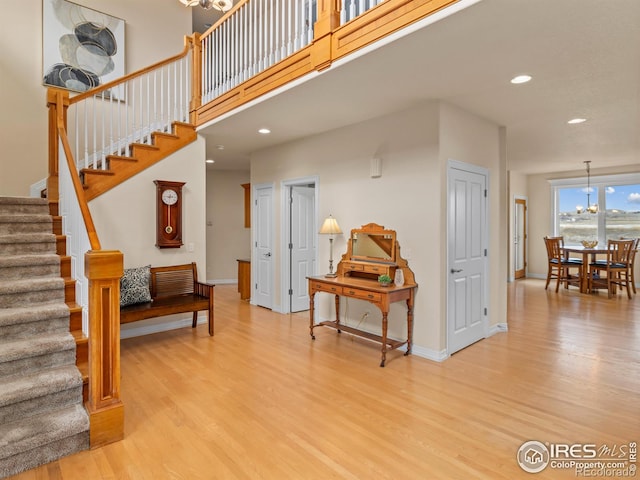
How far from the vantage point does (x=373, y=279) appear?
13.9 feet

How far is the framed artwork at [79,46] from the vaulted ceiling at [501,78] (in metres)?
2.04

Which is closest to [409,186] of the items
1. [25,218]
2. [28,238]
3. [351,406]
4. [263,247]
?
[351,406]

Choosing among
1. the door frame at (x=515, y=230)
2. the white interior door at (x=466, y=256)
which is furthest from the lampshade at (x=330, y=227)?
the door frame at (x=515, y=230)

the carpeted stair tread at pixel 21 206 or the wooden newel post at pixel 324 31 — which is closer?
the wooden newel post at pixel 324 31

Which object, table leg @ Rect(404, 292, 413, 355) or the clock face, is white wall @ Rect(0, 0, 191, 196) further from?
table leg @ Rect(404, 292, 413, 355)

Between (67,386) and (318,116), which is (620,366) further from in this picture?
(67,386)

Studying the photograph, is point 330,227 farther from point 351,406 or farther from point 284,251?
point 351,406

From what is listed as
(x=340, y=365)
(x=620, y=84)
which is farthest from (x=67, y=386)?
(x=620, y=84)

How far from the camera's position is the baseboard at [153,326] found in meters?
4.50

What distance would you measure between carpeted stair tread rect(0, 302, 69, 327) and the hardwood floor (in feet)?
2.82

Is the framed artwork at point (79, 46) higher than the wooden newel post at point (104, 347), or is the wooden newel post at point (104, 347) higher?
the framed artwork at point (79, 46)

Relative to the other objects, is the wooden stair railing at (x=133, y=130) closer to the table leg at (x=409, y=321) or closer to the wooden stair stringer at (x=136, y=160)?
the wooden stair stringer at (x=136, y=160)

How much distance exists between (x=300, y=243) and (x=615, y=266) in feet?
20.0

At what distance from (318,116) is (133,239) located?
2.73 metres
